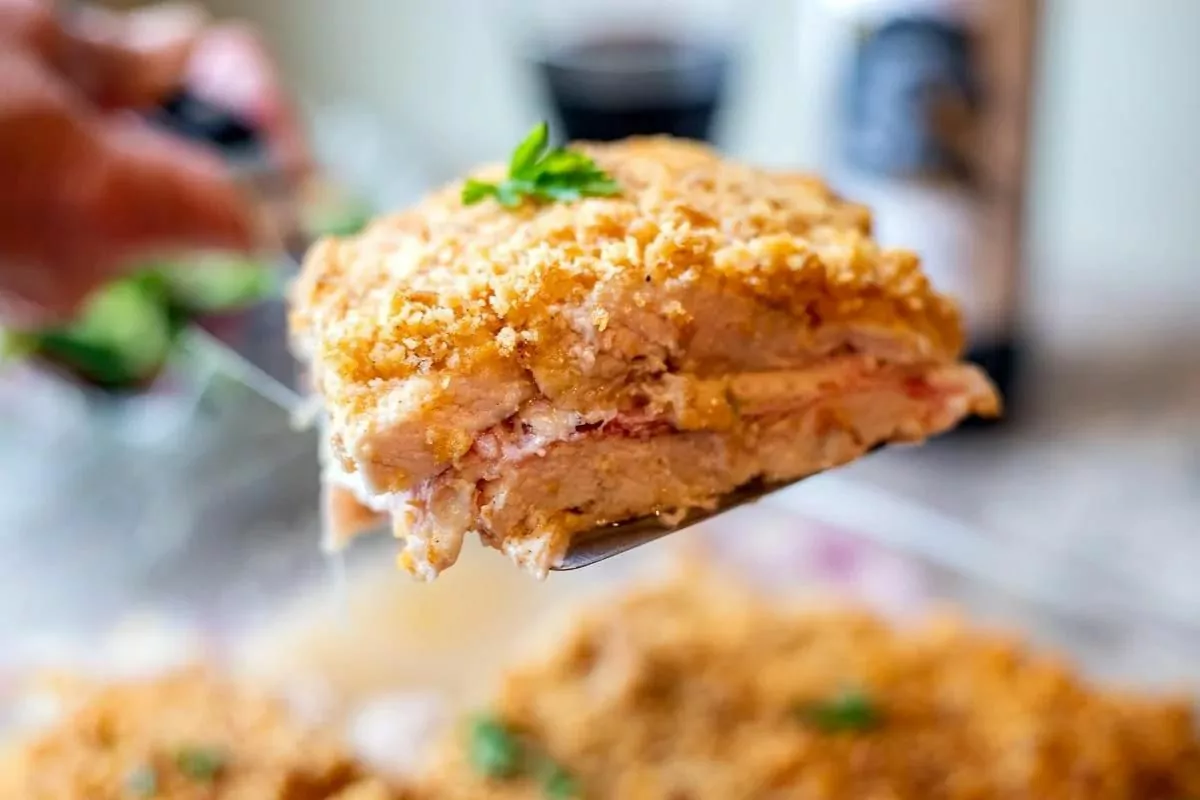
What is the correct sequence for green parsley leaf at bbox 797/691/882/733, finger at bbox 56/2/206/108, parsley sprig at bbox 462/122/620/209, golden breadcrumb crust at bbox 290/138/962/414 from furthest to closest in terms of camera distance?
finger at bbox 56/2/206/108, green parsley leaf at bbox 797/691/882/733, parsley sprig at bbox 462/122/620/209, golden breadcrumb crust at bbox 290/138/962/414

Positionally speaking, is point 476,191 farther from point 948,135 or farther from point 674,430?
point 948,135

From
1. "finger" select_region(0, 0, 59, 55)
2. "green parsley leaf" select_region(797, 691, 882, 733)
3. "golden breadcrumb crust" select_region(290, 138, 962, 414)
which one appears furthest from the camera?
"finger" select_region(0, 0, 59, 55)

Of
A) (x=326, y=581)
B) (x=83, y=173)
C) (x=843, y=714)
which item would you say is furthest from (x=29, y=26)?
(x=843, y=714)

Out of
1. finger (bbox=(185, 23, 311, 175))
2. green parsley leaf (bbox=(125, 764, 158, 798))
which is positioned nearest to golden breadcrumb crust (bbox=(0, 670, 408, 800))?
green parsley leaf (bbox=(125, 764, 158, 798))

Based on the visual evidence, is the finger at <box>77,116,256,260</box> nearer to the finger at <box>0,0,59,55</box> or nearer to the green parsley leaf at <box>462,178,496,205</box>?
the finger at <box>0,0,59,55</box>

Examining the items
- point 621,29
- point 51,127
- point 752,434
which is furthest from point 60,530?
point 621,29

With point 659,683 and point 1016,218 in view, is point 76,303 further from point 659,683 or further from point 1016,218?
point 1016,218
